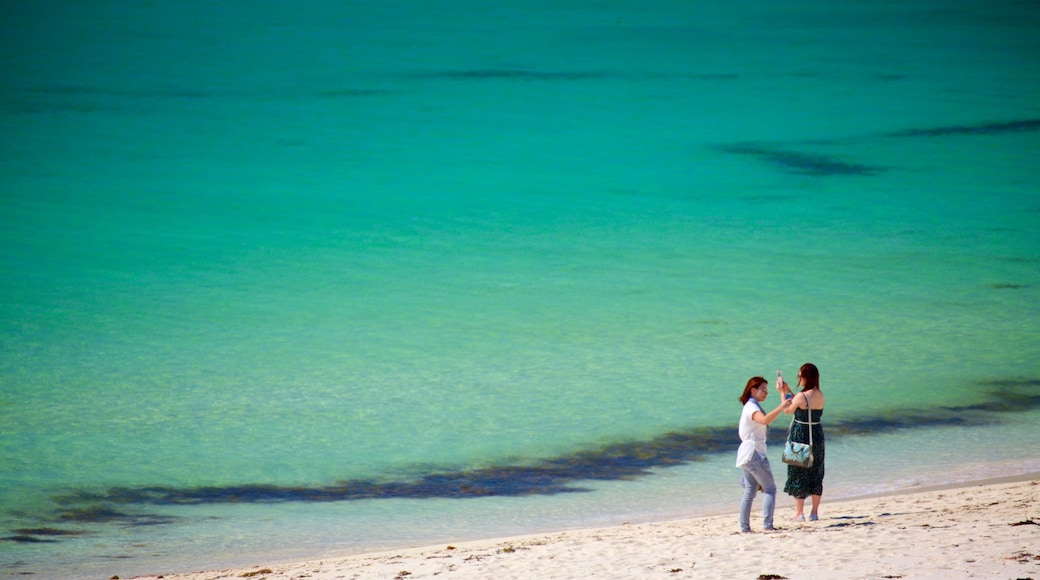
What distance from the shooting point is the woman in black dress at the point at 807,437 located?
20.1 ft

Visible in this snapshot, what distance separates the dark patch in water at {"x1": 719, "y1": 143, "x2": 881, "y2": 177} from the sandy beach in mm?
12420

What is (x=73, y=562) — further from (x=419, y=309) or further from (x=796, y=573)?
(x=419, y=309)

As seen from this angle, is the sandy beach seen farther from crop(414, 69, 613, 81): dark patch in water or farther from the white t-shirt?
crop(414, 69, 613, 81): dark patch in water

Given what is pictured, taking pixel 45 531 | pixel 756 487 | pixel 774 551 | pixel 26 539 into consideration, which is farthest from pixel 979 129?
pixel 26 539

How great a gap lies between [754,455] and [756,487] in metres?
0.19

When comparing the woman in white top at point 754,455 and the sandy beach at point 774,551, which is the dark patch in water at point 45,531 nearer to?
the sandy beach at point 774,551

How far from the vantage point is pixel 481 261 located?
50.5ft

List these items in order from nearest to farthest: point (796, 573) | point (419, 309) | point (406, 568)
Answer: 1. point (796, 573)
2. point (406, 568)
3. point (419, 309)

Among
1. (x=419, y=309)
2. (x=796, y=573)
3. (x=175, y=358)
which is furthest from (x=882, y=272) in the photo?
(x=796, y=573)

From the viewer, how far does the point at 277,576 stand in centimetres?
582

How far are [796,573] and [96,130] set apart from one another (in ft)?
55.7

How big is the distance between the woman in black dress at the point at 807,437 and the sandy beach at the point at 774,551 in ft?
0.46

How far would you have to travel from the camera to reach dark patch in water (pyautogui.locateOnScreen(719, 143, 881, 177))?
18.8m


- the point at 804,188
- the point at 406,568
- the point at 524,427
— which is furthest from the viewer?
the point at 804,188
